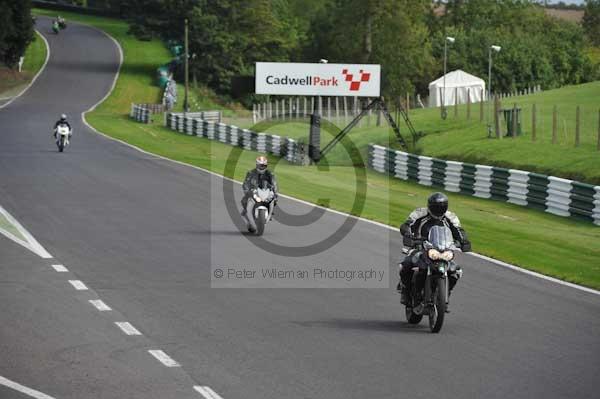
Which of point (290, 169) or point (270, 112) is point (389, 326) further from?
point (270, 112)

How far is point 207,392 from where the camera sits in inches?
429

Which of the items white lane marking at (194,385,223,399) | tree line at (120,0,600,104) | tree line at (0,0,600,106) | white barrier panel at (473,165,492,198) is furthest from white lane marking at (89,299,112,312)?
tree line at (0,0,600,106)

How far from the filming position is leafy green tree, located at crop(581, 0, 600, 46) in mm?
172875

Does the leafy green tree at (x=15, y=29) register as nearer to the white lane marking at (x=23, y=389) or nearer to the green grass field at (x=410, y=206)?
the green grass field at (x=410, y=206)

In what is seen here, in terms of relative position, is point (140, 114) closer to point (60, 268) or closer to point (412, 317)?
point (60, 268)

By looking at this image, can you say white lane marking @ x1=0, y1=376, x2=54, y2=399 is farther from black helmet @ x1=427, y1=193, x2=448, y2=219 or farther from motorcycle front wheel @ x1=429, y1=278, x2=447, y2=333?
black helmet @ x1=427, y1=193, x2=448, y2=219

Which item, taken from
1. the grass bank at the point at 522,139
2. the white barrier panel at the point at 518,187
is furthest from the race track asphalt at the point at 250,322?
the grass bank at the point at 522,139

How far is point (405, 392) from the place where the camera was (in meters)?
11.0

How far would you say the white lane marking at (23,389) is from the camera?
10.7 metres

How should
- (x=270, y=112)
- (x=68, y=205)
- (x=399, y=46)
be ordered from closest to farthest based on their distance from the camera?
1. (x=68, y=205)
2. (x=270, y=112)
3. (x=399, y=46)

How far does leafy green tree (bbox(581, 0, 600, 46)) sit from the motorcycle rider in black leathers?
536ft

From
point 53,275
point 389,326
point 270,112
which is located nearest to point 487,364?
point 389,326

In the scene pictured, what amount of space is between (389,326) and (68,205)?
53.0ft

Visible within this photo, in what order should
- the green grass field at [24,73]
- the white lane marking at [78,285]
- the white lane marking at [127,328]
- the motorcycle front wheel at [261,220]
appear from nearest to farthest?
the white lane marking at [127,328] < the white lane marking at [78,285] < the motorcycle front wheel at [261,220] < the green grass field at [24,73]
